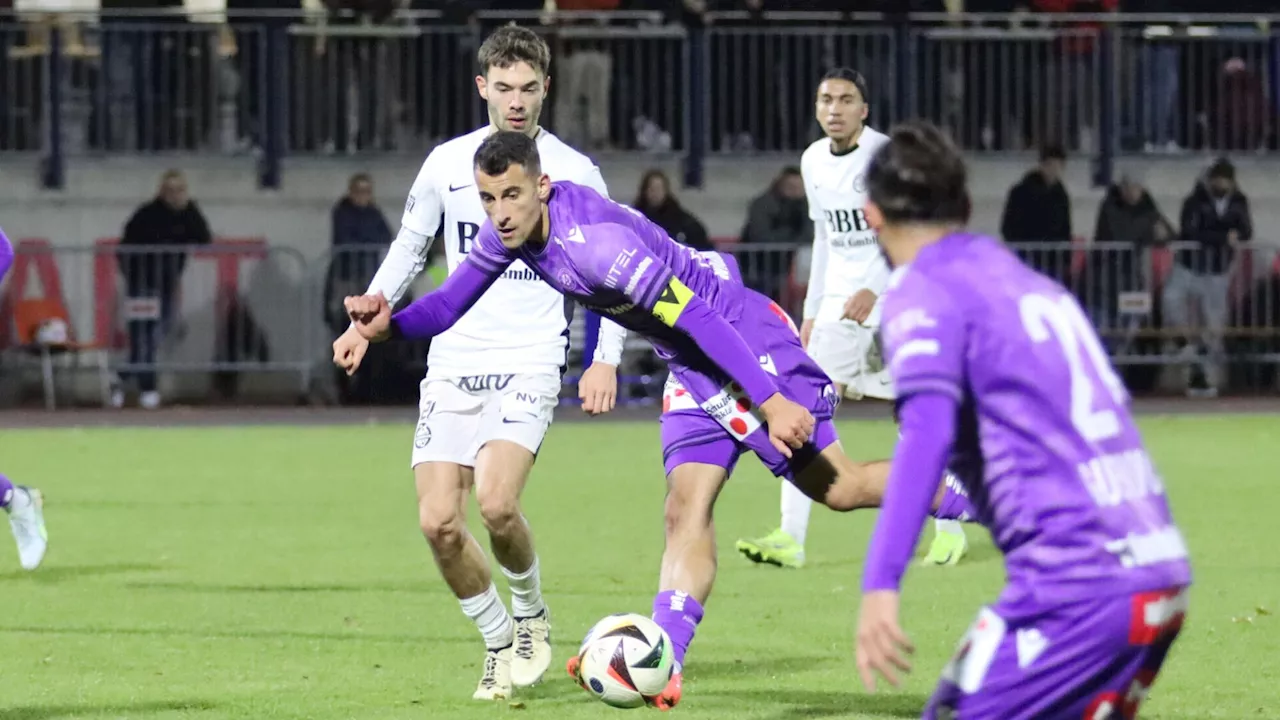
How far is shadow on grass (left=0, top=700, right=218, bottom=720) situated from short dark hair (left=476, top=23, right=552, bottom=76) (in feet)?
8.13

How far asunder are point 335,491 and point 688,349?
8447 mm

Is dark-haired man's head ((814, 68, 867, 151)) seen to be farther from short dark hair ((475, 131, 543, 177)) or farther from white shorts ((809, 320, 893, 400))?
short dark hair ((475, 131, 543, 177))

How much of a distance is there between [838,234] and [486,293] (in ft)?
14.0

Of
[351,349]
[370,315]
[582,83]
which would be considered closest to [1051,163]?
[582,83]

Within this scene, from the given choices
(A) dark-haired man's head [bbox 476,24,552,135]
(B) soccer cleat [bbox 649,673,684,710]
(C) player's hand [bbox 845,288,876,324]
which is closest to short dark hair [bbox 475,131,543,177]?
(A) dark-haired man's head [bbox 476,24,552,135]

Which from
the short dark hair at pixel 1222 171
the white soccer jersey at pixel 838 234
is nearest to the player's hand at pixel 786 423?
the white soccer jersey at pixel 838 234

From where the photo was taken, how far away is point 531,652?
7.73 meters

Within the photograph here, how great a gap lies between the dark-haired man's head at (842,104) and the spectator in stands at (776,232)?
33.6ft

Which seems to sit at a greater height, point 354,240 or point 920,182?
point 920,182

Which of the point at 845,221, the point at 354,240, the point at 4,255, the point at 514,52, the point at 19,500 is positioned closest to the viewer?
the point at 514,52

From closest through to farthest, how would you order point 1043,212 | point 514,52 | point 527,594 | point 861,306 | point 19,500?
1. point 514,52
2. point 527,594
3. point 19,500
4. point 861,306
5. point 1043,212

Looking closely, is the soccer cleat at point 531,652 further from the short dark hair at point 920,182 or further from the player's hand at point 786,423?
the short dark hair at point 920,182

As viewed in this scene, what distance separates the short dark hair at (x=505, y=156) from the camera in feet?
21.6

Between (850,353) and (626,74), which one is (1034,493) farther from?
(626,74)
